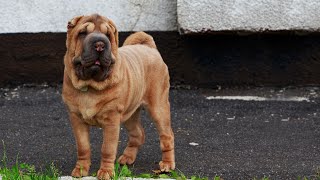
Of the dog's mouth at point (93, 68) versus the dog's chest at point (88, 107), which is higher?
the dog's mouth at point (93, 68)

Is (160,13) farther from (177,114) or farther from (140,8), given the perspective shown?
(177,114)

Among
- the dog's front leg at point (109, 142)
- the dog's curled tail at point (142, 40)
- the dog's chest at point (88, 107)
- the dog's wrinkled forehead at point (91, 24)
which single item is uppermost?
the dog's wrinkled forehead at point (91, 24)

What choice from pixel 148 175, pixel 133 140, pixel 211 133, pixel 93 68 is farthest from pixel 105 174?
pixel 211 133

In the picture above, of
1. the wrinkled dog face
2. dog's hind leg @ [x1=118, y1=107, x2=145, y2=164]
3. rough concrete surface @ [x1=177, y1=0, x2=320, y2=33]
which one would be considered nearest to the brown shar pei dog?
the wrinkled dog face

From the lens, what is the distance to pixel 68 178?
486 centimetres

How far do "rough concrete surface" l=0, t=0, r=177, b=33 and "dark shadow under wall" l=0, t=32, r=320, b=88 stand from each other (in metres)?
0.08

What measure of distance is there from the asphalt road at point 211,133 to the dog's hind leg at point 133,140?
0.08m

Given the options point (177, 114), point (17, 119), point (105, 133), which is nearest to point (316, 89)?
point (177, 114)

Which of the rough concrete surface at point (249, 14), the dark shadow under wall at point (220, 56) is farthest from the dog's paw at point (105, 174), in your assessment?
the dark shadow under wall at point (220, 56)

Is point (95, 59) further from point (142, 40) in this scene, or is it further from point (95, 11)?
point (95, 11)

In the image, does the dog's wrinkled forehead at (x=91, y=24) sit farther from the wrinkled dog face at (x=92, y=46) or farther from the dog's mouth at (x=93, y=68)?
the dog's mouth at (x=93, y=68)

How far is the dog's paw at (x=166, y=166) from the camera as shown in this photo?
5.41 m

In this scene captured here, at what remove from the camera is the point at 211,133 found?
6.58 metres

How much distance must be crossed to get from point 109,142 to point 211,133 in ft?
5.79
